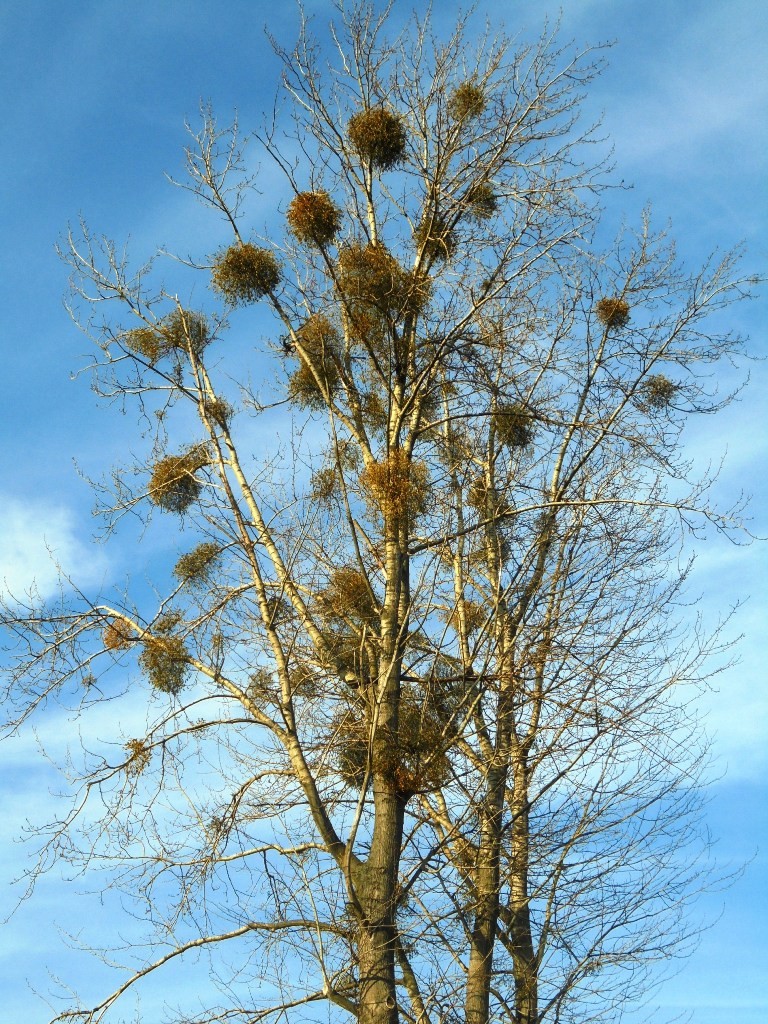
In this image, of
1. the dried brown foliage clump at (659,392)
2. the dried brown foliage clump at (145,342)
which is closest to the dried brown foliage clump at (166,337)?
the dried brown foliage clump at (145,342)

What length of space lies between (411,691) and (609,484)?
7.29 feet

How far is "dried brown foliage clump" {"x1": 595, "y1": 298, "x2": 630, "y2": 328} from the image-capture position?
8.91m

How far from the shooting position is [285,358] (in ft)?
25.7

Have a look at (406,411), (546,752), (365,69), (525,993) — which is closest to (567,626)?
(546,752)

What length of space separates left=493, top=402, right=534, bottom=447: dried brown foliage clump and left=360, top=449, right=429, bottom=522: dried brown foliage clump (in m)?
1.26

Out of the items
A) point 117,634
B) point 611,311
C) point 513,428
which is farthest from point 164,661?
point 611,311

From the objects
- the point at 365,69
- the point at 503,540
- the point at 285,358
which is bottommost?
the point at 503,540

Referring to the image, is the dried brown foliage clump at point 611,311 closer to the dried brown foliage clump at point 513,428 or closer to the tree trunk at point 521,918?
the dried brown foliage clump at point 513,428

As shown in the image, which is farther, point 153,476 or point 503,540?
point 503,540

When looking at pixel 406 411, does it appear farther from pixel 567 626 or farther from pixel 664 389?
pixel 664 389

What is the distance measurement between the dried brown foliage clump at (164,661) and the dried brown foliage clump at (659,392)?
155 inches

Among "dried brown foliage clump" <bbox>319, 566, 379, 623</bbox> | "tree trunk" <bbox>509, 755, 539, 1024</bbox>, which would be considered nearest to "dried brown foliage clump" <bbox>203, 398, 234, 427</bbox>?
"dried brown foliage clump" <bbox>319, 566, 379, 623</bbox>

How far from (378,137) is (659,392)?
2831 millimetres

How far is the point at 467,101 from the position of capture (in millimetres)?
7652
